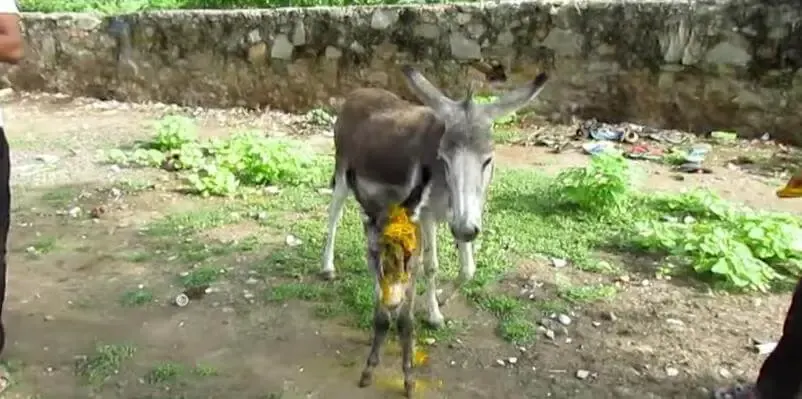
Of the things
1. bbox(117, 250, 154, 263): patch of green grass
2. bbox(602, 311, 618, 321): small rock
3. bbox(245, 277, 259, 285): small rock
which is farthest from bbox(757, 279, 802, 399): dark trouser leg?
bbox(117, 250, 154, 263): patch of green grass

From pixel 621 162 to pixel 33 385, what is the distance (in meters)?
4.00

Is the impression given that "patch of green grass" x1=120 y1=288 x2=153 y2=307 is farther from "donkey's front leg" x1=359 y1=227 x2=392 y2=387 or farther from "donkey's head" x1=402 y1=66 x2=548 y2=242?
"donkey's head" x1=402 y1=66 x2=548 y2=242

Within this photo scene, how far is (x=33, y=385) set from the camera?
13.4 ft

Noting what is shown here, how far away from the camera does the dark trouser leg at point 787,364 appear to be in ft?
11.0

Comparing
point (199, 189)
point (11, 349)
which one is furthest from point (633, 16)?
A: point (11, 349)

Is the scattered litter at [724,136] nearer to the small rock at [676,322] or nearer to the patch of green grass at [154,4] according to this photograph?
the patch of green grass at [154,4]

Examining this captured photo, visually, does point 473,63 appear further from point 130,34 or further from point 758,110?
point 130,34

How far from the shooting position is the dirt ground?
13.3ft

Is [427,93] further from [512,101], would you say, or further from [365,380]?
[365,380]

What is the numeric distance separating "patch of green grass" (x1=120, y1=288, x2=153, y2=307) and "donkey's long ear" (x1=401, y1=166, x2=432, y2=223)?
72.7 inches

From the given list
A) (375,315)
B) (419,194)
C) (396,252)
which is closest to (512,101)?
(419,194)

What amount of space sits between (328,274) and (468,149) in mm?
1788

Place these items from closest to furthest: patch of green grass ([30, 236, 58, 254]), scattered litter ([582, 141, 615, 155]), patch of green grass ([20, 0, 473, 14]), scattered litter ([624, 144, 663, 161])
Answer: patch of green grass ([30, 236, 58, 254])
scattered litter ([624, 144, 663, 161])
scattered litter ([582, 141, 615, 155])
patch of green grass ([20, 0, 473, 14])

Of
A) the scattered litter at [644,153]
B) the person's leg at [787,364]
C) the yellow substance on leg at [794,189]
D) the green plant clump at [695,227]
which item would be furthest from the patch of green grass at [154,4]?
the person's leg at [787,364]
